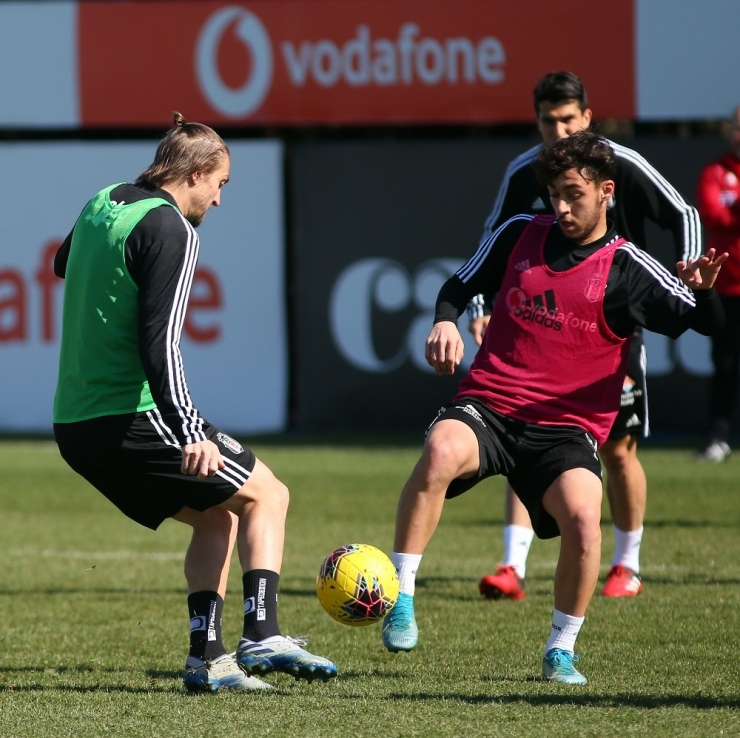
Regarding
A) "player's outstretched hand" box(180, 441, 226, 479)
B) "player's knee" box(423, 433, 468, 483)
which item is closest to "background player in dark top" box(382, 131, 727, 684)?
"player's knee" box(423, 433, 468, 483)

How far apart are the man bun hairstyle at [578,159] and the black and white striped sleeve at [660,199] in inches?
53.5

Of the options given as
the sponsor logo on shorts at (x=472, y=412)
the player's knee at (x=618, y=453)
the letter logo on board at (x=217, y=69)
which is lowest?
the player's knee at (x=618, y=453)

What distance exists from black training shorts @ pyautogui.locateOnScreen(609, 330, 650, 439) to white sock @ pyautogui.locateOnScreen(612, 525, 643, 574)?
1.71ft

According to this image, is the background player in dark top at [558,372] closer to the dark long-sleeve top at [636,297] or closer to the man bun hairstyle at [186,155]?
the dark long-sleeve top at [636,297]

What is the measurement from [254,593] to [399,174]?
35.6ft

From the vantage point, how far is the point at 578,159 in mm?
5145

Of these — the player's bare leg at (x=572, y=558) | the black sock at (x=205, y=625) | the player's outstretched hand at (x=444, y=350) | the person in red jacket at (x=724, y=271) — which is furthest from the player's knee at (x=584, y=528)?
the person in red jacket at (x=724, y=271)

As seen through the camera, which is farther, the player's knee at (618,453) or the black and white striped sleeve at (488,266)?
the player's knee at (618,453)

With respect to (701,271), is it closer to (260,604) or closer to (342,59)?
(260,604)

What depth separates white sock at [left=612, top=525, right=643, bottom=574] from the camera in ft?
23.0

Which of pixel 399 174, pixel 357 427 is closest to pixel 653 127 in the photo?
pixel 399 174

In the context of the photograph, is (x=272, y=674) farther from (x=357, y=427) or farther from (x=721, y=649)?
(x=357, y=427)

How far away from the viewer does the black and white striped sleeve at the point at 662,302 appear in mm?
5070

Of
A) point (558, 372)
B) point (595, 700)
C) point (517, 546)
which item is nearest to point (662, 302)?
point (558, 372)
